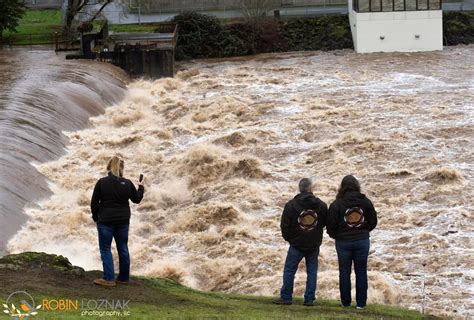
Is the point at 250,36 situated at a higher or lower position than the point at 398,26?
lower

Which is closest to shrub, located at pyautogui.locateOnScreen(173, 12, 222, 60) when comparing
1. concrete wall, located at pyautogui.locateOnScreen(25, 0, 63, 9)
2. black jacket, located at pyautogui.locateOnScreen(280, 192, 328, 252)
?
concrete wall, located at pyautogui.locateOnScreen(25, 0, 63, 9)

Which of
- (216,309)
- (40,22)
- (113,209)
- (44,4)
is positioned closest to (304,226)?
(216,309)

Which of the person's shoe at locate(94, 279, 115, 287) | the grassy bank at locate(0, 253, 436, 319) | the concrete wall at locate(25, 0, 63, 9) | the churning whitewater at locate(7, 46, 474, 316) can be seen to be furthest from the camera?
the concrete wall at locate(25, 0, 63, 9)

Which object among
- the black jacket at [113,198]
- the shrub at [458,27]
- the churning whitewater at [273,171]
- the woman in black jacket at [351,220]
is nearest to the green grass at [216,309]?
the woman in black jacket at [351,220]

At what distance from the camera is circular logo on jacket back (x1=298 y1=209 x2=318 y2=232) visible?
11188 mm

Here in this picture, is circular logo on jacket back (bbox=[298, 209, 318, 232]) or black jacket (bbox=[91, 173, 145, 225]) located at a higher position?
black jacket (bbox=[91, 173, 145, 225])

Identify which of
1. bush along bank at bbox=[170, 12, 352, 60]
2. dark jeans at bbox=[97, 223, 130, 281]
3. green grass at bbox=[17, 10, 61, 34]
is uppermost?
green grass at bbox=[17, 10, 61, 34]

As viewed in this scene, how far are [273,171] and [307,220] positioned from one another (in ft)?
41.8

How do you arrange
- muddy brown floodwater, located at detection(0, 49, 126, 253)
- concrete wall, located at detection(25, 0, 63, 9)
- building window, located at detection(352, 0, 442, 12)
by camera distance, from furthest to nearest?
concrete wall, located at detection(25, 0, 63, 9)
building window, located at detection(352, 0, 442, 12)
muddy brown floodwater, located at detection(0, 49, 126, 253)

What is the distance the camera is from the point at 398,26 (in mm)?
44906

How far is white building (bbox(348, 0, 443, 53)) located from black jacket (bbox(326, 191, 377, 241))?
3442 centimetres

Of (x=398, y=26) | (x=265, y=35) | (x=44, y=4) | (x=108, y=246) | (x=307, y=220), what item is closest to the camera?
(x=307, y=220)

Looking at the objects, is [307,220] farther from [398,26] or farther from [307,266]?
[398,26]

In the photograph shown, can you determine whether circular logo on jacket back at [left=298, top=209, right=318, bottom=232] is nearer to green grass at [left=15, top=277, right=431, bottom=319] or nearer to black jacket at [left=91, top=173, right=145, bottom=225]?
green grass at [left=15, top=277, right=431, bottom=319]
